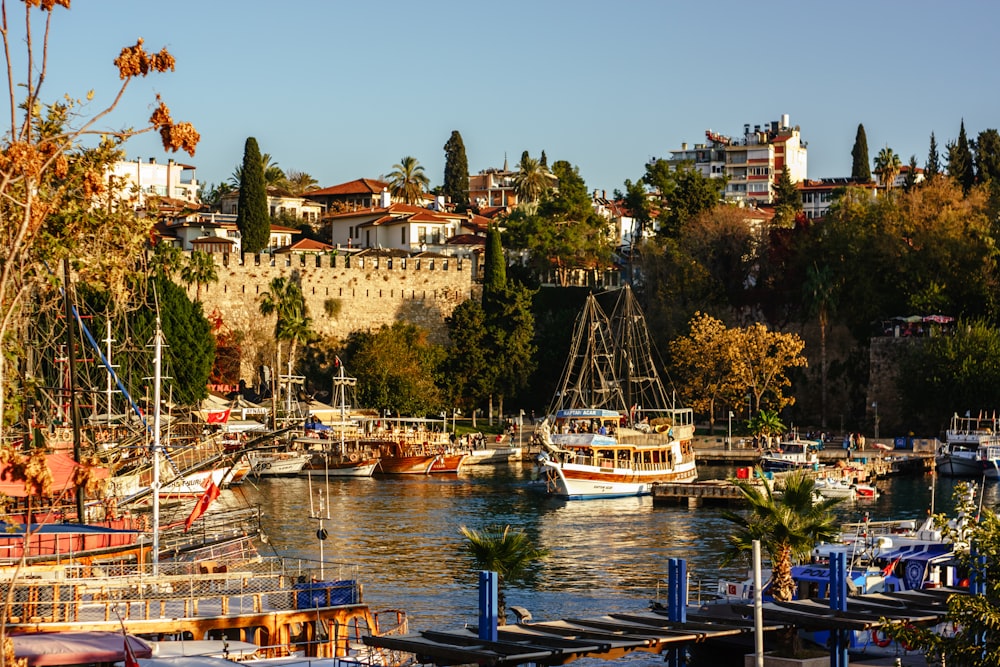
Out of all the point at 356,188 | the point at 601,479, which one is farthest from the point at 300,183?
the point at 601,479

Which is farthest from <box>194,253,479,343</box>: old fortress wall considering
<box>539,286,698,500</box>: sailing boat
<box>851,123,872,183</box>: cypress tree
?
<box>851,123,872,183</box>: cypress tree

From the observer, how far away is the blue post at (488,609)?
65.7 ft

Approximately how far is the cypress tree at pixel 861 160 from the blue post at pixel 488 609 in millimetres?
95555

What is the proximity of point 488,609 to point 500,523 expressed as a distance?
27.6 m

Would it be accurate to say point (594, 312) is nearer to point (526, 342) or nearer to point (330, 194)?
point (526, 342)

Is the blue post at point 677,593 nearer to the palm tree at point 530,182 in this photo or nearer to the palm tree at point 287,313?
the palm tree at point 287,313

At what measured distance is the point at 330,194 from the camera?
108250mm

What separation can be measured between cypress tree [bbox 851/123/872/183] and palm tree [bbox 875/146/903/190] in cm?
89

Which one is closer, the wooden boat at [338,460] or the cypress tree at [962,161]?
the wooden boat at [338,460]

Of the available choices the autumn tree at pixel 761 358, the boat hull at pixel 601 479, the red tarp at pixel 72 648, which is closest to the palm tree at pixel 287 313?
the boat hull at pixel 601 479

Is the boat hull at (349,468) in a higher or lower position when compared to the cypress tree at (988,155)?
lower

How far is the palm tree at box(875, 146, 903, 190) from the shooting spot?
99.4 m

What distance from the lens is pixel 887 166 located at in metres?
103

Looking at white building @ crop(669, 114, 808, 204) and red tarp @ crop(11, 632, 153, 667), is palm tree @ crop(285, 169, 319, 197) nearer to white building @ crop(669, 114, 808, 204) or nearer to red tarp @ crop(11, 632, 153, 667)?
white building @ crop(669, 114, 808, 204)
